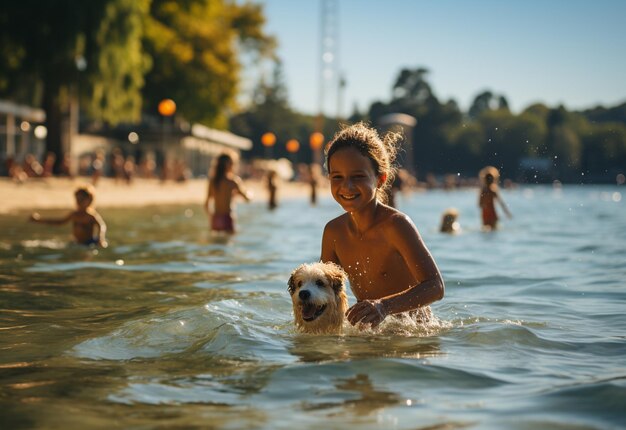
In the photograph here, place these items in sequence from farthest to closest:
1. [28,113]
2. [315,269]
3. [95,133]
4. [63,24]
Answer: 1. [95,133]
2. [28,113]
3. [63,24]
4. [315,269]

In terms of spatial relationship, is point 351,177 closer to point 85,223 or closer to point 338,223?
point 338,223

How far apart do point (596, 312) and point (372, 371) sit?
3.25m

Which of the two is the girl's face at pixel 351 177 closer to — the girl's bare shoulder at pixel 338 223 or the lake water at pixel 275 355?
the girl's bare shoulder at pixel 338 223

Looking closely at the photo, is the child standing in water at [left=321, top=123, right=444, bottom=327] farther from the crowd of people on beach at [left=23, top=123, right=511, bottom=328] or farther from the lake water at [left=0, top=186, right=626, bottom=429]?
the lake water at [left=0, top=186, right=626, bottom=429]

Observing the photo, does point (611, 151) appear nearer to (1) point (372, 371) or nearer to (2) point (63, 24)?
(2) point (63, 24)

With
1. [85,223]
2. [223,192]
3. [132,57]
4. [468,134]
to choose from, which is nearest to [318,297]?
[85,223]

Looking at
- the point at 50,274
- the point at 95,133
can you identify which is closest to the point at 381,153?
Answer: the point at 50,274

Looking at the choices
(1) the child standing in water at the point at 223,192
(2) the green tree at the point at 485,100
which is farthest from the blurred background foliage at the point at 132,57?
(2) the green tree at the point at 485,100

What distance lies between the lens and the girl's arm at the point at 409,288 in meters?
4.41

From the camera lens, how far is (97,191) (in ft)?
90.6

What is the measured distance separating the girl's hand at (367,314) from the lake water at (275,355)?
0.23 m

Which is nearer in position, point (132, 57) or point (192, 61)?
point (132, 57)

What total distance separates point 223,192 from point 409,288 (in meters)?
8.96

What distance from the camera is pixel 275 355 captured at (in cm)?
474
